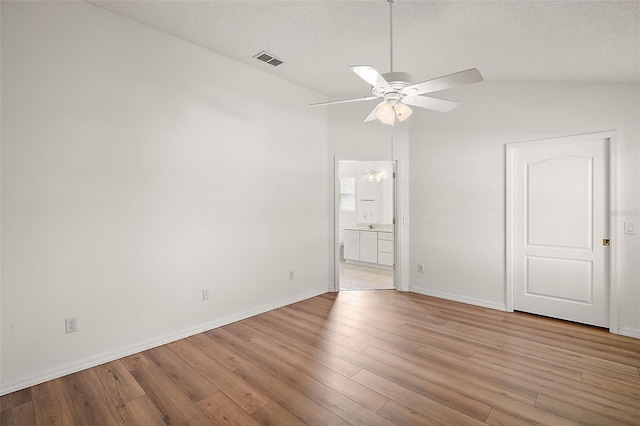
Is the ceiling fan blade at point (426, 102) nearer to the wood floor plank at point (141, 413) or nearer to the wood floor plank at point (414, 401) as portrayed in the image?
the wood floor plank at point (414, 401)

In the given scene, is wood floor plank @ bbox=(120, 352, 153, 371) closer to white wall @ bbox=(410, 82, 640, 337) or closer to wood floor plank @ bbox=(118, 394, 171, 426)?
wood floor plank @ bbox=(118, 394, 171, 426)

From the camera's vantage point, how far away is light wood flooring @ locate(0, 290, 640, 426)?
2.02 m

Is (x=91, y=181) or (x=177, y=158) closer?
(x=91, y=181)

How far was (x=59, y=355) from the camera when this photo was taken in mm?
2500

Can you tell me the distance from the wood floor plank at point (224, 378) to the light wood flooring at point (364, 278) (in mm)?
2702

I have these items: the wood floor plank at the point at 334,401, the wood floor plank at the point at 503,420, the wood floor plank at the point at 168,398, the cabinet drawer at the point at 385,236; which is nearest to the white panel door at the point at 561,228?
the wood floor plank at the point at 503,420

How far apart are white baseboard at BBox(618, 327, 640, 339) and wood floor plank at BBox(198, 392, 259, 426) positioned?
12.3 feet

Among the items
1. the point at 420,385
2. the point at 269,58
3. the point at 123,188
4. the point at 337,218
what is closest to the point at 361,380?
the point at 420,385

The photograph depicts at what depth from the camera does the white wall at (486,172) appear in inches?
127

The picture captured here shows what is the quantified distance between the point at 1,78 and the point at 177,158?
132cm

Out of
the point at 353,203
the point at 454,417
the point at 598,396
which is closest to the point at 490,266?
the point at 598,396

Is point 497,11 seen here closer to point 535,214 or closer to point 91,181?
point 535,214

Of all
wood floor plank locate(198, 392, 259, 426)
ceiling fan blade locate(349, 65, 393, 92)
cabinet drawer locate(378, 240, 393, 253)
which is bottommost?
wood floor plank locate(198, 392, 259, 426)

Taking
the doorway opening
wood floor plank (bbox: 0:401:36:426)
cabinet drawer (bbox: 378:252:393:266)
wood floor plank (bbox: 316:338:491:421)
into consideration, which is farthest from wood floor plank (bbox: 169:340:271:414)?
cabinet drawer (bbox: 378:252:393:266)
